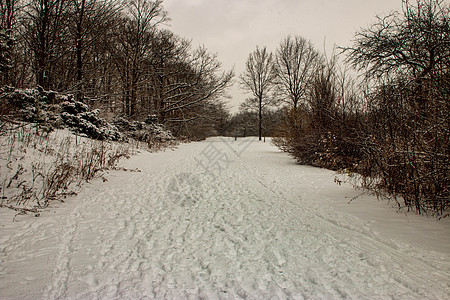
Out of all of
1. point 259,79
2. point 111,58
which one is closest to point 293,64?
point 259,79

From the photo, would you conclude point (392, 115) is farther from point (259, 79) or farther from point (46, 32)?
point (259, 79)

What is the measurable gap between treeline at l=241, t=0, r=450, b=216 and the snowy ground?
543 millimetres

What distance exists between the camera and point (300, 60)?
2748cm

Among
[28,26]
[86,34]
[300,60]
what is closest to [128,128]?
[86,34]

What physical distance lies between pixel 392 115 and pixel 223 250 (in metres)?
3.45

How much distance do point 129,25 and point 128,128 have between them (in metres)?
9.10

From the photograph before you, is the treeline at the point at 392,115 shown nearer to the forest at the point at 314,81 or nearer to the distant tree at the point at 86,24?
the forest at the point at 314,81

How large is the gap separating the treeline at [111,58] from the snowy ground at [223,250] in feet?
13.2

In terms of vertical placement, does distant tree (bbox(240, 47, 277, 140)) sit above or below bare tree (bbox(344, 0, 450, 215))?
above

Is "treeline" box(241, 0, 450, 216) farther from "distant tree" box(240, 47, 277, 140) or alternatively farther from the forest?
"distant tree" box(240, 47, 277, 140)

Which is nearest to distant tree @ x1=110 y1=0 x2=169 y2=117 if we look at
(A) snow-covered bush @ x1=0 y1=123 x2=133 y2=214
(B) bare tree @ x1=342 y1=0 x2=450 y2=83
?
(A) snow-covered bush @ x1=0 y1=123 x2=133 y2=214

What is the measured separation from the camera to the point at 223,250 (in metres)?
2.41

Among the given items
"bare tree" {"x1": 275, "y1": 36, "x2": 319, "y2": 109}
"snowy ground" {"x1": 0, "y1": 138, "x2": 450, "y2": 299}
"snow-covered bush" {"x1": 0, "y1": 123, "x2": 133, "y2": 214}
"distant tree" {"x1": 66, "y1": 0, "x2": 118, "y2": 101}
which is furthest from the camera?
"bare tree" {"x1": 275, "y1": 36, "x2": 319, "y2": 109}

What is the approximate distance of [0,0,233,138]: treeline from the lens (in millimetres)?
9734
